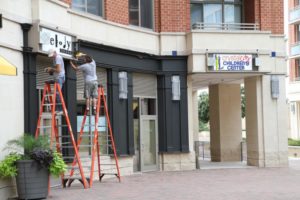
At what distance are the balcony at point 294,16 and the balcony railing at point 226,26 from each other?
91.1 feet

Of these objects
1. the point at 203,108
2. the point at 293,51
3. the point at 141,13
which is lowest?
the point at 203,108

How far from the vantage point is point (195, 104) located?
1203 inches

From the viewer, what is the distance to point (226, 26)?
2203 centimetres

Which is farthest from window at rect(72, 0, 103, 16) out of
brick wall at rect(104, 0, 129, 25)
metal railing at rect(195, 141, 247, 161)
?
metal railing at rect(195, 141, 247, 161)

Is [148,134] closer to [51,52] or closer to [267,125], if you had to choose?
[267,125]

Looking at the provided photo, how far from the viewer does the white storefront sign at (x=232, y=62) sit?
21.0 meters

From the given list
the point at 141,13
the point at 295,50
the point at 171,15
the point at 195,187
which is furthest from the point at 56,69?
the point at 295,50

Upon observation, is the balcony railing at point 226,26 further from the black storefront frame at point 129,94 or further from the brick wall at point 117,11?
the brick wall at point 117,11

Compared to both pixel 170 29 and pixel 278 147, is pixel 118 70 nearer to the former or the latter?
pixel 170 29

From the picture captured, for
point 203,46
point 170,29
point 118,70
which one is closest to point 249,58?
point 203,46

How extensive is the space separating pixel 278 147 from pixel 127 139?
A: 20.8 ft

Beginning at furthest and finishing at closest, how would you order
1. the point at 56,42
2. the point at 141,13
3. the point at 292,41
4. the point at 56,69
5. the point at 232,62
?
1. the point at 292,41
2. the point at 232,62
3. the point at 141,13
4. the point at 56,42
5. the point at 56,69

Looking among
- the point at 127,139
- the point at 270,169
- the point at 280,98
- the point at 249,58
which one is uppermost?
the point at 249,58

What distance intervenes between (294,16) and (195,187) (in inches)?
1458
